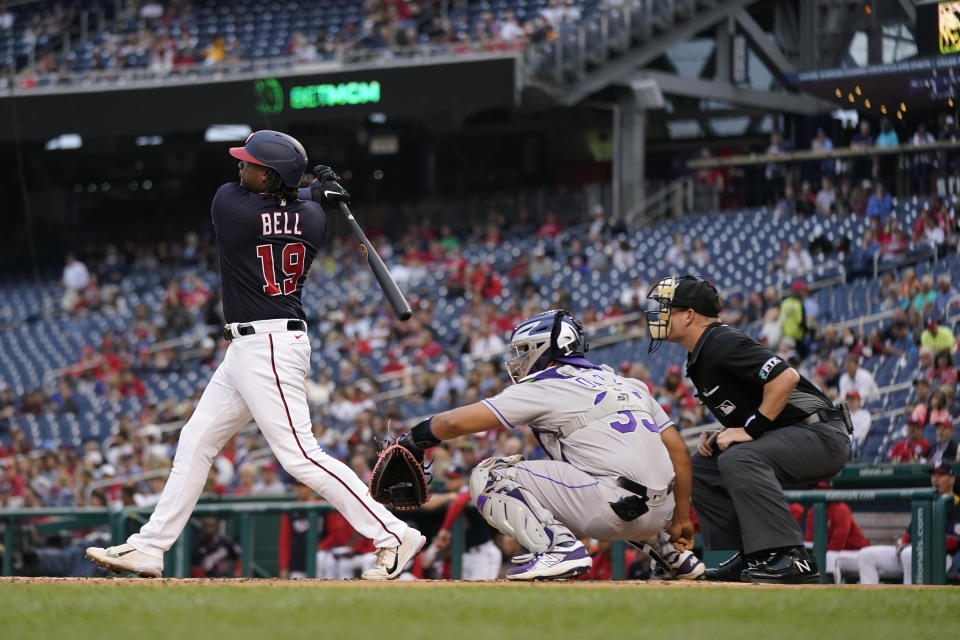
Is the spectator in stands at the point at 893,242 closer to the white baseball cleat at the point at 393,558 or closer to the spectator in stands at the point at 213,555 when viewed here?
the spectator in stands at the point at 213,555

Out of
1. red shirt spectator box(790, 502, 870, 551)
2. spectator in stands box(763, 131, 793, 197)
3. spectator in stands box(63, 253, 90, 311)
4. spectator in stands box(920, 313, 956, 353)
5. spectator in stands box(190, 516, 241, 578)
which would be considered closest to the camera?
red shirt spectator box(790, 502, 870, 551)

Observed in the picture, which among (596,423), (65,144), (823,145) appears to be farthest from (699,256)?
(65,144)

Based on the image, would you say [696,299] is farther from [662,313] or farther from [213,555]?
[213,555]

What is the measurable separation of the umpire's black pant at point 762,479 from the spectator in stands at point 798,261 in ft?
29.1

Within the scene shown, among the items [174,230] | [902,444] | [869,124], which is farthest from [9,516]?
[174,230]

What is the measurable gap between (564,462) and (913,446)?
3525 mm

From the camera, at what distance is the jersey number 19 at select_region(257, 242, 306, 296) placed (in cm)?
583

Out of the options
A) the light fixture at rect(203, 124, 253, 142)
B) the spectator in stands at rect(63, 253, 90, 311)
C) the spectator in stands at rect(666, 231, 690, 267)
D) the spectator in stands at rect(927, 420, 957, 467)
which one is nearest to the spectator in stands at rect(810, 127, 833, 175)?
the spectator in stands at rect(666, 231, 690, 267)

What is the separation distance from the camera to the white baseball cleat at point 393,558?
568cm

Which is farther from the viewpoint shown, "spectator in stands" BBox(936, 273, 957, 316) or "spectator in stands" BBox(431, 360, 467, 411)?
"spectator in stands" BBox(431, 360, 467, 411)

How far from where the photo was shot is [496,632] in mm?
3689

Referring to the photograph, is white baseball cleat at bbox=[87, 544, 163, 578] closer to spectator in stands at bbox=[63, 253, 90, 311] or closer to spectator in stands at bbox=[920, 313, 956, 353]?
spectator in stands at bbox=[920, 313, 956, 353]

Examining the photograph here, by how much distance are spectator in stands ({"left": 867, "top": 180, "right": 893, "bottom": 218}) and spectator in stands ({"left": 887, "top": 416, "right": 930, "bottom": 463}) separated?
144 inches

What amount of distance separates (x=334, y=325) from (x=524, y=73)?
4460 mm
